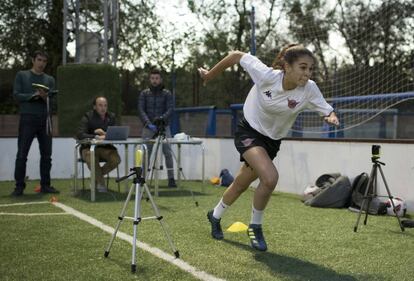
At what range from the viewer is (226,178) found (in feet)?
33.9

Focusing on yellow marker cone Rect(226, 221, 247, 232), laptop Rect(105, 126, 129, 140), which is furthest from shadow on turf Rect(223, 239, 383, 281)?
laptop Rect(105, 126, 129, 140)

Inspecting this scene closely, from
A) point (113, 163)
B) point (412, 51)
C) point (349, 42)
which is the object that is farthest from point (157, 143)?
point (349, 42)

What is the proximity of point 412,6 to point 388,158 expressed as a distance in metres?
8.41

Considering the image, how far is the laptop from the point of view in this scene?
7883 mm

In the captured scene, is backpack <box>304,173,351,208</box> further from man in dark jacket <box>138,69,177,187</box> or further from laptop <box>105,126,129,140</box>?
laptop <box>105,126,129,140</box>

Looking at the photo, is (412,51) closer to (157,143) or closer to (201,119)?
(201,119)

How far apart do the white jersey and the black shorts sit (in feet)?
0.16

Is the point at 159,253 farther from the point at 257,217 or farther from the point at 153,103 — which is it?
the point at 153,103

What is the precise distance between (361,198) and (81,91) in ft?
25.4

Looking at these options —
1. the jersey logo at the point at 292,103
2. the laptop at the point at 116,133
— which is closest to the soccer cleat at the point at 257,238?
the jersey logo at the point at 292,103

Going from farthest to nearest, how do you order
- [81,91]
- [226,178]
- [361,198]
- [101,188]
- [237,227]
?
[81,91] < [226,178] < [101,188] < [361,198] < [237,227]

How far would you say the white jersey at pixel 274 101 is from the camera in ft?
14.6

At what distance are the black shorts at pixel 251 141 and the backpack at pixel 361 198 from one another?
256cm

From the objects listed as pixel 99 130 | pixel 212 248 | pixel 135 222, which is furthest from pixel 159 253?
pixel 99 130
